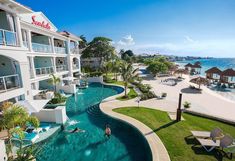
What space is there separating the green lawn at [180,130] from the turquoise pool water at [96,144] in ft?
4.76

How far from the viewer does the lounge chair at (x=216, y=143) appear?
8492 mm

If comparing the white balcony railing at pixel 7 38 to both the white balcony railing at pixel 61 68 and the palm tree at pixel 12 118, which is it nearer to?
the palm tree at pixel 12 118

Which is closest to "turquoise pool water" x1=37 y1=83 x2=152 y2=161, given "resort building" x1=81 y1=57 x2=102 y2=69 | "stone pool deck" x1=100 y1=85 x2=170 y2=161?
"stone pool deck" x1=100 y1=85 x2=170 y2=161

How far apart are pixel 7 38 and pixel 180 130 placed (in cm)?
1503

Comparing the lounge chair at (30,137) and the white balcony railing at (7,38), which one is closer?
the lounge chair at (30,137)

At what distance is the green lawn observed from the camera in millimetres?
8398

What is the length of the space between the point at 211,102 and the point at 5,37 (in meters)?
23.0

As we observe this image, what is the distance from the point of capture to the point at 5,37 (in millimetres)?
11383

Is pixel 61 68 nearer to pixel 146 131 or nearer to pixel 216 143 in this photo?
pixel 146 131

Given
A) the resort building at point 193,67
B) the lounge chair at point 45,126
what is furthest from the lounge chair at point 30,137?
the resort building at point 193,67

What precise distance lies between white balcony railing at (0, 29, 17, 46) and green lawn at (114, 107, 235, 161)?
11035 mm

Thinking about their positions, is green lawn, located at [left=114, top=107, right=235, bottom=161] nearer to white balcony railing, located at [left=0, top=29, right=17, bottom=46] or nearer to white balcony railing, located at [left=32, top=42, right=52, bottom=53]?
white balcony railing, located at [left=0, top=29, right=17, bottom=46]

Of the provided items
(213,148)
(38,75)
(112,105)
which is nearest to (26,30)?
(38,75)

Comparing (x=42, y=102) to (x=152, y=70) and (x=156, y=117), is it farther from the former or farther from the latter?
(x=152, y=70)
